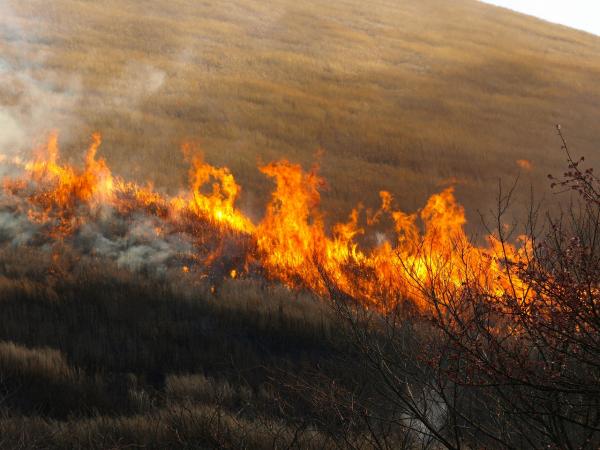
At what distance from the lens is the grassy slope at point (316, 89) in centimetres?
1639

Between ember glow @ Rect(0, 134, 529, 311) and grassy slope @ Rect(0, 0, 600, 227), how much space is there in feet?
4.81

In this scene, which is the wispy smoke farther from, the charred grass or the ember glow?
the charred grass

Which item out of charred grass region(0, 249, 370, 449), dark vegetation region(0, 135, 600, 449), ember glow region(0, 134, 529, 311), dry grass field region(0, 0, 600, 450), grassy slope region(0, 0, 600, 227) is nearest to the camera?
dry grass field region(0, 0, 600, 450)

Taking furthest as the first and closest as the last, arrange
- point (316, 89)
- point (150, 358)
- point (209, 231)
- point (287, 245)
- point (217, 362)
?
point (316, 89)
point (209, 231)
point (287, 245)
point (150, 358)
point (217, 362)

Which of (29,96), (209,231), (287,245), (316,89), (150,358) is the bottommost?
(29,96)

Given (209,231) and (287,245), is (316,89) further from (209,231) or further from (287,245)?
(287,245)

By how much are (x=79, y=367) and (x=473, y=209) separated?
976cm

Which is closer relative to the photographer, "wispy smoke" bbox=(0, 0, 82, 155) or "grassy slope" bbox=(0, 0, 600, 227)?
"grassy slope" bbox=(0, 0, 600, 227)

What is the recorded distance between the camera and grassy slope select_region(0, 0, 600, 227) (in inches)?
645

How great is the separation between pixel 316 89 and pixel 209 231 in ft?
48.1

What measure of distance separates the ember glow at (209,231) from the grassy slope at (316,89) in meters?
1.47

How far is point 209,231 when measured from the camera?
10469 millimetres

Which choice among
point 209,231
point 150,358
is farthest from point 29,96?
point 150,358

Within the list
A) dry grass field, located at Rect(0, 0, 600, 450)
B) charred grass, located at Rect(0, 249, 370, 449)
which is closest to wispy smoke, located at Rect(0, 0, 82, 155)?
dry grass field, located at Rect(0, 0, 600, 450)
